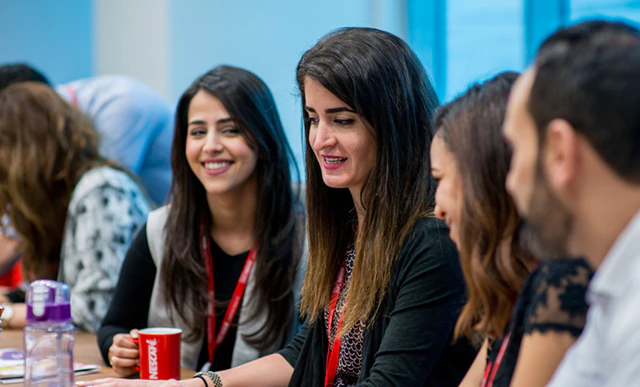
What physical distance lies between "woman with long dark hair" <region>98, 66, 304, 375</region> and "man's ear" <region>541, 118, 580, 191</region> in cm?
131

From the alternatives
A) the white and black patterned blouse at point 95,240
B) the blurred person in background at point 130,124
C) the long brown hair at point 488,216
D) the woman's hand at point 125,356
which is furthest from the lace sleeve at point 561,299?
the blurred person in background at point 130,124

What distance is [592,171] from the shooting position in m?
0.80

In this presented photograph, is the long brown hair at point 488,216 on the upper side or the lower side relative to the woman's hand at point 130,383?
upper

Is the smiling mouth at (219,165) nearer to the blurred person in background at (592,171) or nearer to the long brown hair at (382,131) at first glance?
the long brown hair at (382,131)

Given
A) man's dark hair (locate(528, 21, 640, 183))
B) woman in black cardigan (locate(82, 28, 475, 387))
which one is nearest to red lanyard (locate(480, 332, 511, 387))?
woman in black cardigan (locate(82, 28, 475, 387))

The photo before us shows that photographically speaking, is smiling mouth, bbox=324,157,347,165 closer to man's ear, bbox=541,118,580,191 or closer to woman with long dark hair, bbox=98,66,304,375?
woman with long dark hair, bbox=98,66,304,375

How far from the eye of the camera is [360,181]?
62.4 inches

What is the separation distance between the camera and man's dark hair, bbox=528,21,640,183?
78 centimetres

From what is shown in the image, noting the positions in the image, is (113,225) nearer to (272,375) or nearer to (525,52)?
(272,375)

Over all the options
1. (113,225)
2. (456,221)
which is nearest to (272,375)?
(456,221)

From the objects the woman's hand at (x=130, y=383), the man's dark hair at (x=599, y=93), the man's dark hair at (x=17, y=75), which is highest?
the man's dark hair at (x=599, y=93)

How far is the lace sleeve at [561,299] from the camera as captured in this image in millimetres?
1018

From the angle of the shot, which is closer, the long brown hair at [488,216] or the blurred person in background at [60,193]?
the long brown hair at [488,216]

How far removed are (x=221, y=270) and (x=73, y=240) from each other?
1.81ft
